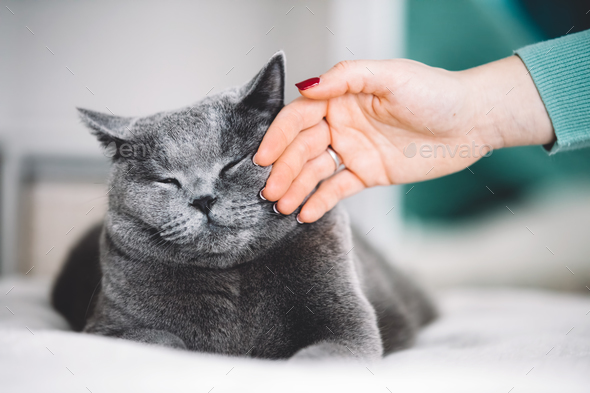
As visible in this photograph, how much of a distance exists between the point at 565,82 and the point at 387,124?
0.42m

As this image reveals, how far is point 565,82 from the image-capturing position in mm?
917

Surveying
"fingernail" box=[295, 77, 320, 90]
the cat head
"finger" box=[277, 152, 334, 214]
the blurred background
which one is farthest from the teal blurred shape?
the cat head

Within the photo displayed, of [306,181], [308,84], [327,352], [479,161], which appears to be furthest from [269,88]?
[479,161]

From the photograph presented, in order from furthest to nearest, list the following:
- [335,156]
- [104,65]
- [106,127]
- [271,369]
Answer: [104,65]
[335,156]
[106,127]
[271,369]

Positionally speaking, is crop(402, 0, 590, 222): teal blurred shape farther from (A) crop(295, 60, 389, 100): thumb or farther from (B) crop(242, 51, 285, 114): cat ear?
(B) crop(242, 51, 285, 114): cat ear

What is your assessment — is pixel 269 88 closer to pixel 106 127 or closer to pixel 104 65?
pixel 106 127

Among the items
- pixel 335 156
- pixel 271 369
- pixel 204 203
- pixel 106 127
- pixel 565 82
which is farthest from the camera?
pixel 335 156

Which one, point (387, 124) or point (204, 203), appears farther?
point (387, 124)

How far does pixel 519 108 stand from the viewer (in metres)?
0.96

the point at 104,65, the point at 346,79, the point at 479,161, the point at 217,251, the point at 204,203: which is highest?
the point at 104,65

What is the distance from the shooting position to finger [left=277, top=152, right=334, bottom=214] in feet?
2.61

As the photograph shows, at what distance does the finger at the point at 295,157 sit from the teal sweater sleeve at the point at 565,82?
1.73 feet

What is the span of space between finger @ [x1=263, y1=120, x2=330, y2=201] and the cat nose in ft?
0.36

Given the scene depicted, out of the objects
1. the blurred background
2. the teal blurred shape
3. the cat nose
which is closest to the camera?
the cat nose
